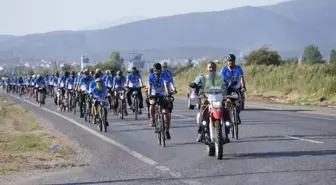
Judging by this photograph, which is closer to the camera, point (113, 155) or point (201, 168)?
point (201, 168)

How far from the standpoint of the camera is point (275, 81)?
47062 mm

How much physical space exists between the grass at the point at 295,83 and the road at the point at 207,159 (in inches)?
702

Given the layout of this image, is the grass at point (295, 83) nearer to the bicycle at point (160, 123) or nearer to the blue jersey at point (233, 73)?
the blue jersey at point (233, 73)

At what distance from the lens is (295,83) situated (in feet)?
145

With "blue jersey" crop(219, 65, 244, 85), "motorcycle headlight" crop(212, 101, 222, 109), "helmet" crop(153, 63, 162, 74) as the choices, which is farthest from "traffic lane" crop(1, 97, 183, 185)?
"blue jersey" crop(219, 65, 244, 85)

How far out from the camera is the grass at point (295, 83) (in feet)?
124

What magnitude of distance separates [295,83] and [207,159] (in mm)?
32814

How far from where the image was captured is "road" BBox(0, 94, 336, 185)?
406 inches

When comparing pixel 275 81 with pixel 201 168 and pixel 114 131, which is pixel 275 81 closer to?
pixel 114 131

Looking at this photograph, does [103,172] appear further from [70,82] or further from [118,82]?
[70,82]

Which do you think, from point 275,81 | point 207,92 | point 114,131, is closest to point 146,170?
point 207,92

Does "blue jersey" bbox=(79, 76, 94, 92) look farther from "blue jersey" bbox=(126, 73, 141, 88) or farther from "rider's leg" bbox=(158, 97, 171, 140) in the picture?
"rider's leg" bbox=(158, 97, 171, 140)

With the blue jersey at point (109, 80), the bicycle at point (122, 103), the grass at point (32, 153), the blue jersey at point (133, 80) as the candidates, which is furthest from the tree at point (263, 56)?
the grass at point (32, 153)

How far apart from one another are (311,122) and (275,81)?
84.6 feet
